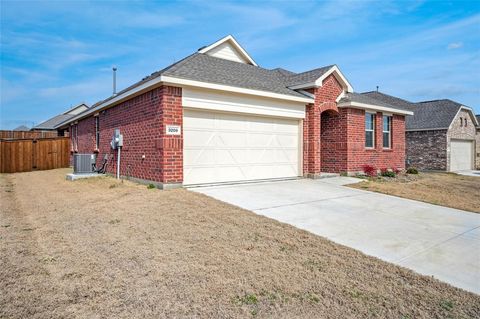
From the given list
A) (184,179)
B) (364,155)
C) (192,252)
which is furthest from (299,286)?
(364,155)

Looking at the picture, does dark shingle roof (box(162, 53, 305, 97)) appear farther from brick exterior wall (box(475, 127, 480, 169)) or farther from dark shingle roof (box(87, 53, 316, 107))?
brick exterior wall (box(475, 127, 480, 169))

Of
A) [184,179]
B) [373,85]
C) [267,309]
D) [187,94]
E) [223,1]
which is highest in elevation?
[373,85]

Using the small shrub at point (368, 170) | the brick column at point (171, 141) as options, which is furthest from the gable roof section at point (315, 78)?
the brick column at point (171, 141)

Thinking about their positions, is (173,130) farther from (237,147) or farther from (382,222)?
(382,222)

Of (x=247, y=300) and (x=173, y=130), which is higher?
(x=173, y=130)

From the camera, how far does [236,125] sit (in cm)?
1097

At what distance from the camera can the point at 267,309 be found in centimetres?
315

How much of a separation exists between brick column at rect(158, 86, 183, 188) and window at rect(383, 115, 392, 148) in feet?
37.3

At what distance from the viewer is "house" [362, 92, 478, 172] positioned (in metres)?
22.6

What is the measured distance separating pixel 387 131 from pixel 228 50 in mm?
9352

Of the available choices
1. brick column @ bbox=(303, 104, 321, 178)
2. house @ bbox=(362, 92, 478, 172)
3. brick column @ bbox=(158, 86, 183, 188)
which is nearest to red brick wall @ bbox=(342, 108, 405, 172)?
brick column @ bbox=(303, 104, 321, 178)

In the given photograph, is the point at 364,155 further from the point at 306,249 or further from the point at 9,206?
the point at 9,206

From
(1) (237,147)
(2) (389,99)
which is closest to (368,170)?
(1) (237,147)

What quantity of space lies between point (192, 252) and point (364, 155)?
12.1 metres
